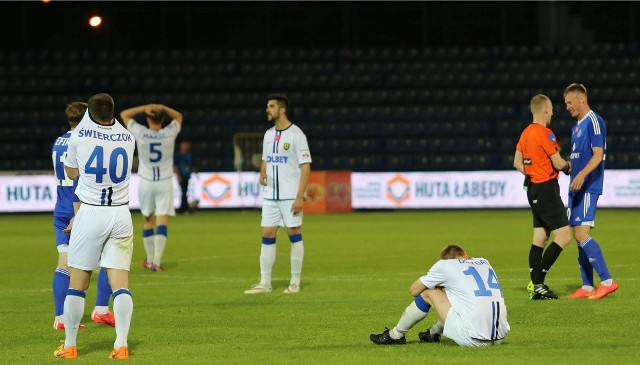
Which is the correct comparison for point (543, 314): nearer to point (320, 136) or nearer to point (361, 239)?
point (361, 239)

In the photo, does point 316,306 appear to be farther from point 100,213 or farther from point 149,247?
point 149,247

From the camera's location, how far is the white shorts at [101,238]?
8094mm

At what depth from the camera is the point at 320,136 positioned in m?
35.4

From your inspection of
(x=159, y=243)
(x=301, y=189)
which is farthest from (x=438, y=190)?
(x=301, y=189)

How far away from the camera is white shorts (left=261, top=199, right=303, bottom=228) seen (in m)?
12.8

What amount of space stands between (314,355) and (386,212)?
75.3 ft

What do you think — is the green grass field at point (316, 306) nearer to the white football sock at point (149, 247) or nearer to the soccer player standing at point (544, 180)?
the white football sock at point (149, 247)

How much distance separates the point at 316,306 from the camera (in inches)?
440

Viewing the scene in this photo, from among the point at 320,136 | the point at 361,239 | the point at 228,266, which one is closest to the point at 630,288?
the point at 228,266

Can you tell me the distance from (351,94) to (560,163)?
2563cm

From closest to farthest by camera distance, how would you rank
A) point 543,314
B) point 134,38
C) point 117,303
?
point 117,303 < point 543,314 < point 134,38

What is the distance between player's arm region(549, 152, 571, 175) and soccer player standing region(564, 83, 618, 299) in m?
0.13

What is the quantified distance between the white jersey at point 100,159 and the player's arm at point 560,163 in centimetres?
500

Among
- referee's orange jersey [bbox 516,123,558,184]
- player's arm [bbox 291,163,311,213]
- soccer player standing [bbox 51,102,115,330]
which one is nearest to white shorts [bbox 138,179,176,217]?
player's arm [bbox 291,163,311,213]
